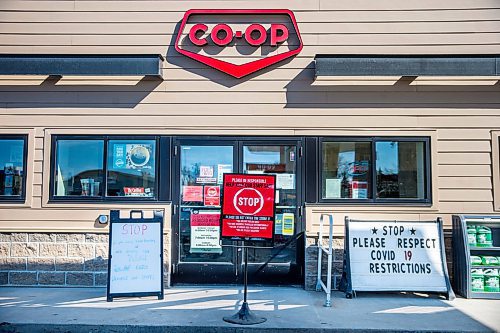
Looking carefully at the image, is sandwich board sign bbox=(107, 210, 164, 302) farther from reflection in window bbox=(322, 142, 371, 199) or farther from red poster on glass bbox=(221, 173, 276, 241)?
reflection in window bbox=(322, 142, 371, 199)

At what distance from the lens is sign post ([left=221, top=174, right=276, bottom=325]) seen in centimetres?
636

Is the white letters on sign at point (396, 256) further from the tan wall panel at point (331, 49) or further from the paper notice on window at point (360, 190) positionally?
the tan wall panel at point (331, 49)

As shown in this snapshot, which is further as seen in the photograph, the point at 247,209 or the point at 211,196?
the point at 211,196

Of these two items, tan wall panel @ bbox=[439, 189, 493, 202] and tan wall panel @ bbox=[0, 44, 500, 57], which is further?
tan wall panel @ bbox=[0, 44, 500, 57]

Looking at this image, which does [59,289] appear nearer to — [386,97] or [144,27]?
[144,27]

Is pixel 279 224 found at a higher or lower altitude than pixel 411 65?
lower

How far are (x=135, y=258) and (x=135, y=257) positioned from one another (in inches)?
0.6

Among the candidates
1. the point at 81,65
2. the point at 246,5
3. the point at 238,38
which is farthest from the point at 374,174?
the point at 81,65

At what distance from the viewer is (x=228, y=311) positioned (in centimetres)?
665

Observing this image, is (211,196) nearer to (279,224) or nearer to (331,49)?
(279,224)

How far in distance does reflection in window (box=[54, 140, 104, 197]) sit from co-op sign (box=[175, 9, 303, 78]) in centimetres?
228

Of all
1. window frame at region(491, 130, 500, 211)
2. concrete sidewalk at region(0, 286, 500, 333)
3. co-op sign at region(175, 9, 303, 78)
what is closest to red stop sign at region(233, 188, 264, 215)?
concrete sidewalk at region(0, 286, 500, 333)

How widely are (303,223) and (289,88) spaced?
2.28m

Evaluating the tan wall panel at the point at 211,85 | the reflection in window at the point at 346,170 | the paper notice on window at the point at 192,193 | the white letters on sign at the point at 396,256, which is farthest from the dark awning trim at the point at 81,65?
the white letters on sign at the point at 396,256
